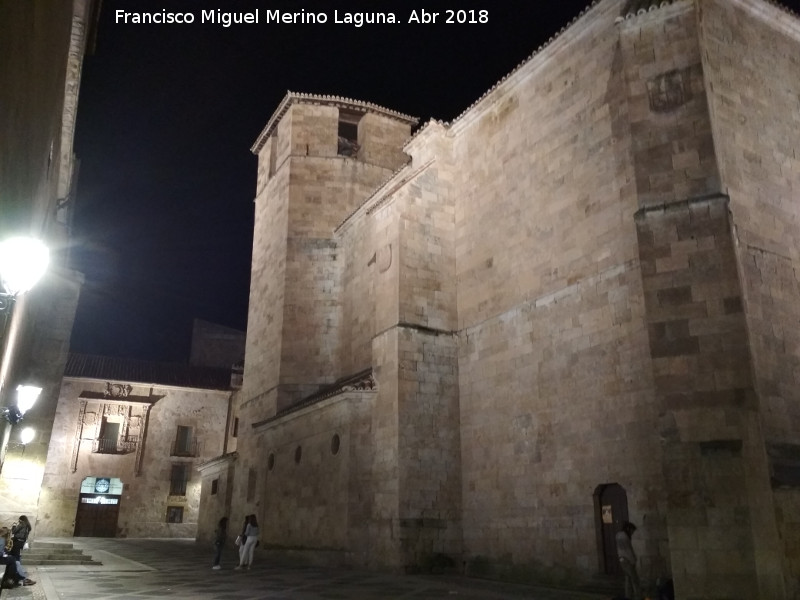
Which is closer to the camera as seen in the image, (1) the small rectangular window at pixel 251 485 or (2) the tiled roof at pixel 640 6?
(2) the tiled roof at pixel 640 6

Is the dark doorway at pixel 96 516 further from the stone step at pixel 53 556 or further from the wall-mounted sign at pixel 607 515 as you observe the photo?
the wall-mounted sign at pixel 607 515

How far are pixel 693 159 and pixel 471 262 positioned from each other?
18.3ft

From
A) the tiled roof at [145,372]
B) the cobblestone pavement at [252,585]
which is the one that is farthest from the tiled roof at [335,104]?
the tiled roof at [145,372]

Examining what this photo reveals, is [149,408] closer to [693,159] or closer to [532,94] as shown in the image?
[532,94]

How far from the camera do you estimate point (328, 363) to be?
59.3 feet

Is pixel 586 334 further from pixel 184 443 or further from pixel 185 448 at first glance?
pixel 184 443

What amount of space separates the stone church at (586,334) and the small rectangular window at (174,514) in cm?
1386

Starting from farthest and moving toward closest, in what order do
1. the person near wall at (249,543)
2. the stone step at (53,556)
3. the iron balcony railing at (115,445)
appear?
the iron balcony railing at (115,445) → the stone step at (53,556) → the person near wall at (249,543)

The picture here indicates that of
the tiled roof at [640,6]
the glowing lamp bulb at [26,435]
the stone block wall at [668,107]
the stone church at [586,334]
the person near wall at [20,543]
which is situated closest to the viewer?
the stone church at [586,334]

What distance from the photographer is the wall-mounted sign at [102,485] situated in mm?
27734

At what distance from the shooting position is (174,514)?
28672mm

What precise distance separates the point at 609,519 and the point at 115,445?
2484 centimetres

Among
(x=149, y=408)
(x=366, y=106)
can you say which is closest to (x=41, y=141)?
(x=366, y=106)

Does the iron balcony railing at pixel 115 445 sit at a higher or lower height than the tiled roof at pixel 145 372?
lower
